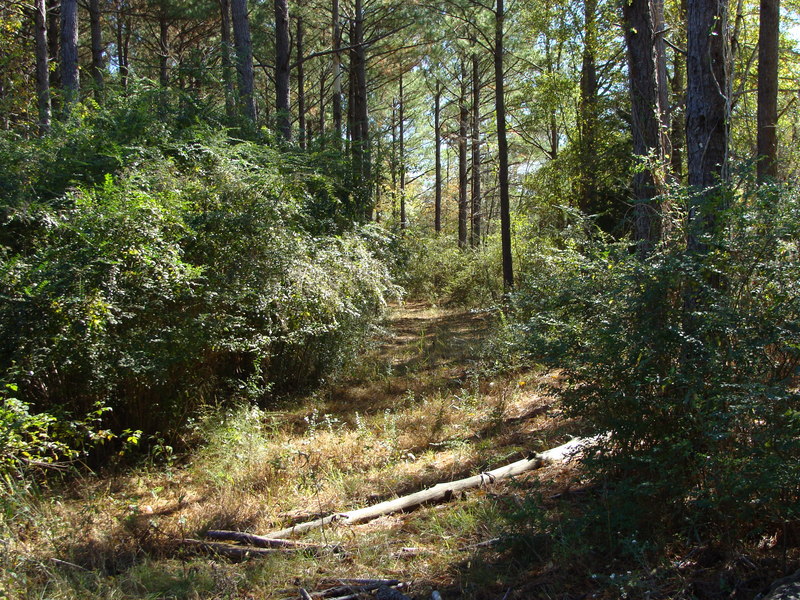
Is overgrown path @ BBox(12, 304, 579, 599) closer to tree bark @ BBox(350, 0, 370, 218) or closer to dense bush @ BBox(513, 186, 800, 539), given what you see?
dense bush @ BBox(513, 186, 800, 539)

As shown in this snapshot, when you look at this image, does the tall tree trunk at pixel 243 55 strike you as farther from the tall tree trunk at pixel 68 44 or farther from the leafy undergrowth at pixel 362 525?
the leafy undergrowth at pixel 362 525

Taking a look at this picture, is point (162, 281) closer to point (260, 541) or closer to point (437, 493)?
point (260, 541)

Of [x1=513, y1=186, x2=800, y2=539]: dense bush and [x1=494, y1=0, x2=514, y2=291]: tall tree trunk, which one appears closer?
[x1=513, y1=186, x2=800, y2=539]: dense bush

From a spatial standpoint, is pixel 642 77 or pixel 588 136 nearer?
pixel 642 77

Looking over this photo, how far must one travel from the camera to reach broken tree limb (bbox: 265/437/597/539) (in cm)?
441

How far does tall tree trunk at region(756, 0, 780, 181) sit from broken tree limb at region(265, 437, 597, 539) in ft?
21.9

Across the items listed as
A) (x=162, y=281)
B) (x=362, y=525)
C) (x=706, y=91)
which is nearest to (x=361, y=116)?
(x=162, y=281)

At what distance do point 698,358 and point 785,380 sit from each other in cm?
43

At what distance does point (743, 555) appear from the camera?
308cm

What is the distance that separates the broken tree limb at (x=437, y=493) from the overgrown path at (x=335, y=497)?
90 mm

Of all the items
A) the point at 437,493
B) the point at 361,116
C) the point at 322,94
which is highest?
the point at 322,94

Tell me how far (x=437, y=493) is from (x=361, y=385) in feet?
14.4

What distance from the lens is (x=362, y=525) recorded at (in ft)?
14.6

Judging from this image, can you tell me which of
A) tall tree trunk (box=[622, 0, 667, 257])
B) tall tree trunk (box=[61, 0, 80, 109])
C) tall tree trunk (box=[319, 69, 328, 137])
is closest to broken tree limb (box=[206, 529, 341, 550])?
tall tree trunk (box=[622, 0, 667, 257])
